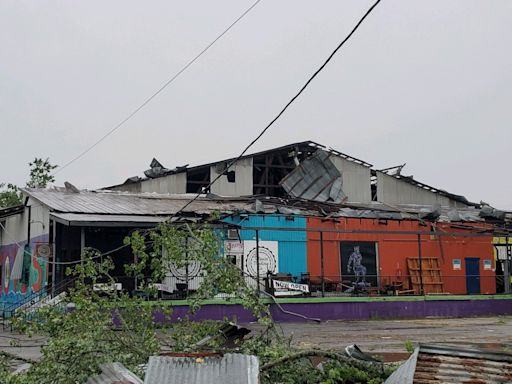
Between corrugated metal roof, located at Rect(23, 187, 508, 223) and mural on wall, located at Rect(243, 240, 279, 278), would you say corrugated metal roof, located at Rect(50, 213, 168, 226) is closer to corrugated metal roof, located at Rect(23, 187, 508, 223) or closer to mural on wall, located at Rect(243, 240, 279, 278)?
corrugated metal roof, located at Rect(23, 187, 508, 223)

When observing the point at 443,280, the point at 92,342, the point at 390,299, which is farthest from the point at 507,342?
the point at 443,280

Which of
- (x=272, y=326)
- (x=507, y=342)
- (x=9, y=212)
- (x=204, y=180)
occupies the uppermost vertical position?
(x=204, y=180)

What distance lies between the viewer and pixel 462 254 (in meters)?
27.3

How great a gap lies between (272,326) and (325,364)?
706 millimetres

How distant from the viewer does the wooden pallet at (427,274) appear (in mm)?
24922

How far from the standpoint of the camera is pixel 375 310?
2030 cm

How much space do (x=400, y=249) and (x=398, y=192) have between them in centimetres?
809

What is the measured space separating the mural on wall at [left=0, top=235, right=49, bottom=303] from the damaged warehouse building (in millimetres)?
42

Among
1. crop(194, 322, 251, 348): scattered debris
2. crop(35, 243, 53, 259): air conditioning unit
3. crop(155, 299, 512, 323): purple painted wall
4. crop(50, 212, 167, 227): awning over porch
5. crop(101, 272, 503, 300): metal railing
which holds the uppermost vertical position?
crop(50, 212, 167, 227): awning over porch

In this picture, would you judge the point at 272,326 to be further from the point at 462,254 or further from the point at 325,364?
the point at 462,254

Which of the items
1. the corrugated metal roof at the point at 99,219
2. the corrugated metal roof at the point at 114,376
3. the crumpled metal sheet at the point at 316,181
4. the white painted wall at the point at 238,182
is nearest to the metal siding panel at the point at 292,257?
the corrugated metal roof at the point at 99,219

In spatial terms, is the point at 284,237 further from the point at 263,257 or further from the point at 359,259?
the point at 359,259

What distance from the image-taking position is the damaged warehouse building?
67.8 feet

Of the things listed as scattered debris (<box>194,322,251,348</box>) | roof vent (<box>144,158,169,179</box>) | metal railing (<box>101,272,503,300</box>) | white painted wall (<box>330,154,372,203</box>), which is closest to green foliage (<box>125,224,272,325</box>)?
scattered debris (<box>194,322,251,348</box>)
